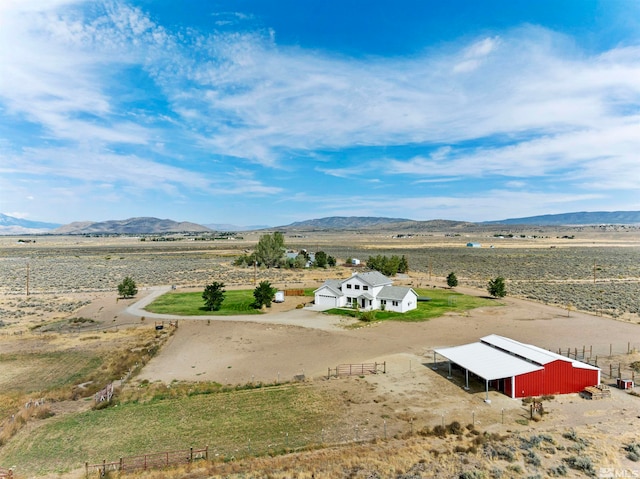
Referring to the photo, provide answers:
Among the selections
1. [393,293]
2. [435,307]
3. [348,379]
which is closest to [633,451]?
[348,379]

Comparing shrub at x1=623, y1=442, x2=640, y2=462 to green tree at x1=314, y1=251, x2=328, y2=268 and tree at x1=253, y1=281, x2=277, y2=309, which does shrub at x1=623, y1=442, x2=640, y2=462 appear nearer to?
tree at x1=253, y1=281, x2=277, y2=309

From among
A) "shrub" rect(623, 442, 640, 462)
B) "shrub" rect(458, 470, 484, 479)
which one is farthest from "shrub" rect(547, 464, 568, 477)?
"shrub" rect(623, 442, 640, 462)

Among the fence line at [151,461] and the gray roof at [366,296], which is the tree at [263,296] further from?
the fence line at [151,461]

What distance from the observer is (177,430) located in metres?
19.7

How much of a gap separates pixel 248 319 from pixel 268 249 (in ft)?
168

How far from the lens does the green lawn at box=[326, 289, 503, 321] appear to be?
44125mm

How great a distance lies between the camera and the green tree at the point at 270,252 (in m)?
94.4

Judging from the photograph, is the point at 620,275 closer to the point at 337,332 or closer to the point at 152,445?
the point at 337,332

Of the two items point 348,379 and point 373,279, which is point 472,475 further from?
point 373,279

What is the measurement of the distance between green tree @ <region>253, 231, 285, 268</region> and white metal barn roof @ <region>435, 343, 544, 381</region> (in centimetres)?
6907

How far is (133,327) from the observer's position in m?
40.4

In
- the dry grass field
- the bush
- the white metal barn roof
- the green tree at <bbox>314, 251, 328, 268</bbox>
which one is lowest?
the dry grass field

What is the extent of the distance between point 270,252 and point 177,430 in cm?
7497

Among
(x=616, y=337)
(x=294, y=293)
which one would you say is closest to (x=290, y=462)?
(x=616, y=337)
